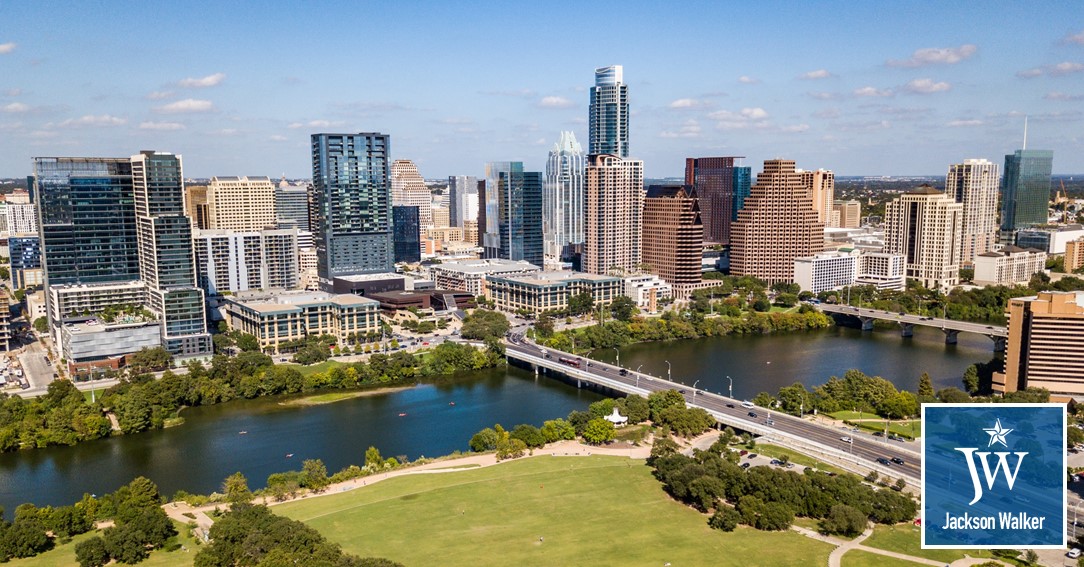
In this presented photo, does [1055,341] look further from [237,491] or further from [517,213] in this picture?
[517,213]

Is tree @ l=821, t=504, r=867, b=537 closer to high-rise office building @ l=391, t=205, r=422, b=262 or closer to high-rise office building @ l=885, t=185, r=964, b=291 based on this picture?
high-rise office building @ l=885, t=185, r=964, b=291

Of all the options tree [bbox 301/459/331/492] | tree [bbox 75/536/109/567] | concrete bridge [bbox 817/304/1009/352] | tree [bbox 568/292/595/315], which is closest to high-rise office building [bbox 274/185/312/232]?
tree [bbox 568/292/595/315]

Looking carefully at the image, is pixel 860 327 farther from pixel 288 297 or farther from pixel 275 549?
pixel 275 549

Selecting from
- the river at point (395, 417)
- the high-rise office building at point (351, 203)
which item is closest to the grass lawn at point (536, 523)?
the river at point (395, 417)

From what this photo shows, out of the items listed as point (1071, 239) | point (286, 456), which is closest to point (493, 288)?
point (286, 456)

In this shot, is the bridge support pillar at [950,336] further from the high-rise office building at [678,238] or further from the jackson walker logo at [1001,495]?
the jackson walker logo at [1001,495]
